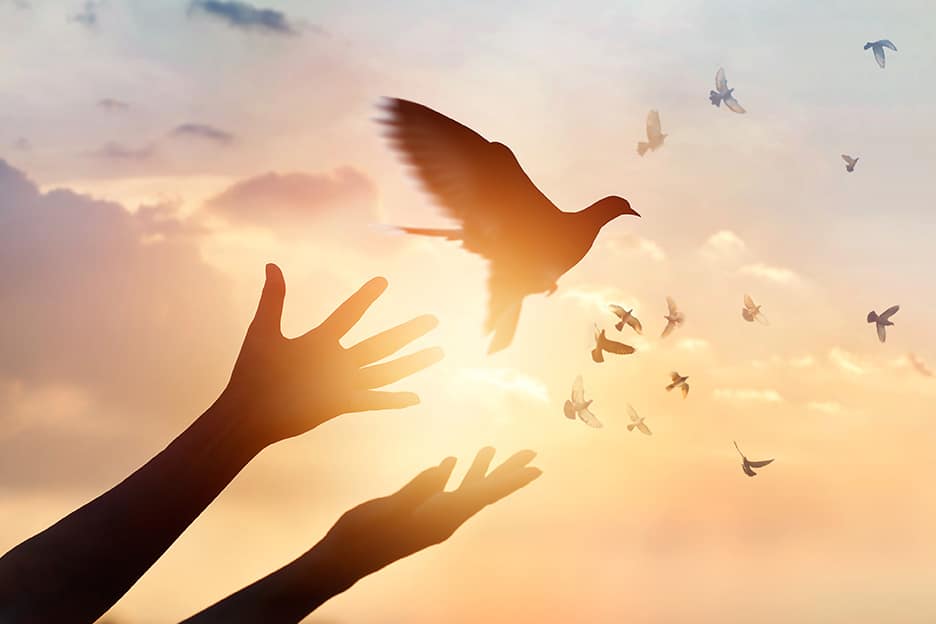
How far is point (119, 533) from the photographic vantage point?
12.1 ft

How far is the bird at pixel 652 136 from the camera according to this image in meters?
9.10

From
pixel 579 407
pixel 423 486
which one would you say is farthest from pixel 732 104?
pixel 423 486

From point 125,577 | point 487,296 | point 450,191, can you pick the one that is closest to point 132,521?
point 125,577

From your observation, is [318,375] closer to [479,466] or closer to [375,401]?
[375,401]

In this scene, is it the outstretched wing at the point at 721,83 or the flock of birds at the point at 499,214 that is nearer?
the flock of birds at the point at 499,214

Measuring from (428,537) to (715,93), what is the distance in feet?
24.3

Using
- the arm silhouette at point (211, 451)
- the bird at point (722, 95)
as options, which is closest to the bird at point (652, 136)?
the bird at point (722, 95)

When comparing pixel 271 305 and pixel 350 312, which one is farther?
pixel 271 305

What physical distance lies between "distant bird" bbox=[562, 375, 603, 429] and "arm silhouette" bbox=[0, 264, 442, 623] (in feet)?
14.4

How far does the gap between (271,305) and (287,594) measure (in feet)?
4.48

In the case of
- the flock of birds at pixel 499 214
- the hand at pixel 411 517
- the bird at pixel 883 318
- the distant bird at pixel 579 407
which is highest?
the bird at pixel 883 318

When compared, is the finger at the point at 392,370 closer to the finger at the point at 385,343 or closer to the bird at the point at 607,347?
the finger at the point at 385,343

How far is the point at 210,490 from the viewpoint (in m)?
3.83

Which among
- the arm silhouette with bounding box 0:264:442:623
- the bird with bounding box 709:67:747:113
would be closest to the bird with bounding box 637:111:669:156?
the bird with bounding box 709:67:747:113
